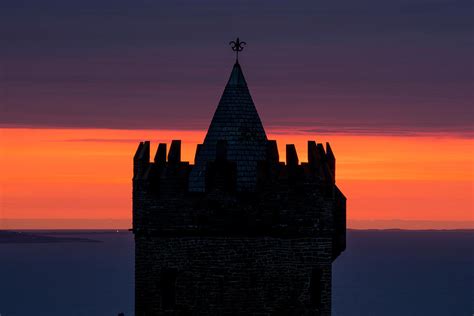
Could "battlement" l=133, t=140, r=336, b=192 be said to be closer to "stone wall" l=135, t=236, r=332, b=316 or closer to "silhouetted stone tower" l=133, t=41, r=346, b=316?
"silhouetted stone tower" l=133, t=41, r=346, b=316

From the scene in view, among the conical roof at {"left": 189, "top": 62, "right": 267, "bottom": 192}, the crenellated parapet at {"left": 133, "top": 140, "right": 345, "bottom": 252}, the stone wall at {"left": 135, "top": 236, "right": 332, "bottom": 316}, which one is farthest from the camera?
the conical roof at {"left": 189, "top": 62, "right": 267, "bottom": 192}

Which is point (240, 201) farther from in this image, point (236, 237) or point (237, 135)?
point (237, 135)

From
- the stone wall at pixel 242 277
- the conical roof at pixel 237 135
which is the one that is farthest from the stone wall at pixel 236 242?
the conical roof at pixel 237 135

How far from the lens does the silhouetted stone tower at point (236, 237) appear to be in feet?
102

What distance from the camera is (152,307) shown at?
31547 millimetres

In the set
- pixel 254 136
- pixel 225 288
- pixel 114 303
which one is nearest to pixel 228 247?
pixel 225 288

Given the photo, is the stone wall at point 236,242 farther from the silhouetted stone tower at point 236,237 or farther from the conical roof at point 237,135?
the conical roof at point 237,135

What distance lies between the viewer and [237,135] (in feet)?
106

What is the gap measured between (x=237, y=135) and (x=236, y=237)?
2.84 m

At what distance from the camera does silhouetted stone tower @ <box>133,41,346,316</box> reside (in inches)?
1224

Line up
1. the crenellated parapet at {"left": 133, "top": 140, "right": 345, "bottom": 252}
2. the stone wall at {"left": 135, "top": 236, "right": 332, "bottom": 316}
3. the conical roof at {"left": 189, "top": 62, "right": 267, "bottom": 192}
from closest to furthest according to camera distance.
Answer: the stone wall at {"left": 135, "top": 236, "right": 332, "bottom": 316}
the crenellated parapet at {"left": 133, "top": 140, "right": 345, "bottom": 252}
the conical roof at {"left": 189, "top": 62, "right": 267, "bottom": 192}

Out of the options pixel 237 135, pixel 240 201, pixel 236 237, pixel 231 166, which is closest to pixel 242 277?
pixel 236 237

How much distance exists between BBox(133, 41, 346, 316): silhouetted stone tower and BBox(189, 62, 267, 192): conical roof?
0.17 feet

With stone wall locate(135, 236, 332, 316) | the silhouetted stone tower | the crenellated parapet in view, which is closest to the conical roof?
the silhouetted stone tower
